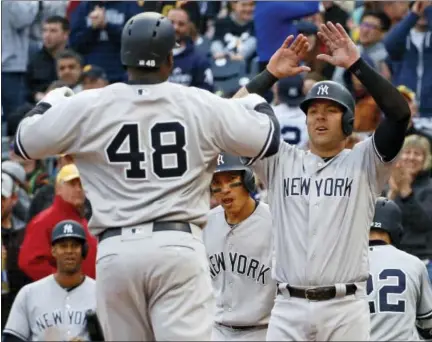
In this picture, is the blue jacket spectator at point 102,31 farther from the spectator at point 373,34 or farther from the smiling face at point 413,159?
the smiling face at point 413,159

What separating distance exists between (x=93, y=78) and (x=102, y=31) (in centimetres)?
98

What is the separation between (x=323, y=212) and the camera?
7137mm

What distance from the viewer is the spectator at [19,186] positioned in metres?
11.4

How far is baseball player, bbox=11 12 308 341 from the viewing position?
575 centimetres

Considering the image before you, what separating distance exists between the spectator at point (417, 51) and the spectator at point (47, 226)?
3.26 m

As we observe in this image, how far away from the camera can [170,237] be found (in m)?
5.76

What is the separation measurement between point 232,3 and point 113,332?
8.71 meters

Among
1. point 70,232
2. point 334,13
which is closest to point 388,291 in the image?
point 70,232

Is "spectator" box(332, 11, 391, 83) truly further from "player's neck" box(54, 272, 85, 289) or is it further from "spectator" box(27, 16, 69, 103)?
"player's neck" box(54, 272, 85, 289)

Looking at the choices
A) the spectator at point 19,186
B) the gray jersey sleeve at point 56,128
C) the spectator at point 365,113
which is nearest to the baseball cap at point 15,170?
the spectator at point 19,186


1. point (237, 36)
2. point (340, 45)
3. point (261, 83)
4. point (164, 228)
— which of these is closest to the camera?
point (164, 228)

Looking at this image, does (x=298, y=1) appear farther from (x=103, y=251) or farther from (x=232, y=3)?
(x=103, y=251)

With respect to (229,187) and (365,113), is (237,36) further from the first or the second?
(229,187)

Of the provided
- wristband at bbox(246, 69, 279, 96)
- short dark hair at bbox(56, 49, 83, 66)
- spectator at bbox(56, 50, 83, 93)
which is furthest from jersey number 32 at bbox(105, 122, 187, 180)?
short dark hair at bbox(56, 49, 83, 66)
